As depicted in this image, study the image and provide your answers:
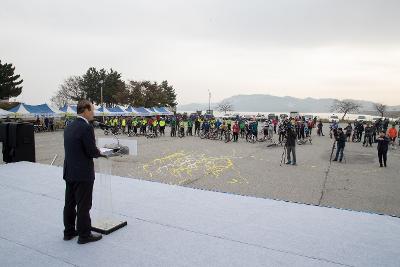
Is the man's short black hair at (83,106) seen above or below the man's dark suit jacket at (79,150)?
above

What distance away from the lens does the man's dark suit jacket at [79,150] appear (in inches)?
138

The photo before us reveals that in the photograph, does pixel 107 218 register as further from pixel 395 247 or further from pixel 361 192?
pixel 361 192

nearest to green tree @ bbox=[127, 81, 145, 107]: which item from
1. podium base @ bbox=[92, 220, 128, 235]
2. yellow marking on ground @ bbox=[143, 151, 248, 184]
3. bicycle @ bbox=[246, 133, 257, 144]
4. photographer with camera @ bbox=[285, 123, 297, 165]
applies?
bicycle @ bbox=[246, 133, 257, 144]

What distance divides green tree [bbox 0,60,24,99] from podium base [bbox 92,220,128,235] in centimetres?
5559

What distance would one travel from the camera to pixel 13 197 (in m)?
5.50

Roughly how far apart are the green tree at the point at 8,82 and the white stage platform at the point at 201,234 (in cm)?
5378

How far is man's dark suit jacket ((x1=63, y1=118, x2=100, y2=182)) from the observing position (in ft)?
11.5

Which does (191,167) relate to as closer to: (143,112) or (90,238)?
(90,238)

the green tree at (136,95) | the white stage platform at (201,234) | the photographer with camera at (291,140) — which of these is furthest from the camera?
the green tree at (136,95)

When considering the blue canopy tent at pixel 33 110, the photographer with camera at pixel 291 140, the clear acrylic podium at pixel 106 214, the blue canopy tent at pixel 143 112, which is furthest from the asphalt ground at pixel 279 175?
the blue canopy tent at pixel 143 112

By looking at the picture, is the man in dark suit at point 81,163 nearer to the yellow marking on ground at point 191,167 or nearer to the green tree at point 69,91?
the yellow marking on ground at point 191,167

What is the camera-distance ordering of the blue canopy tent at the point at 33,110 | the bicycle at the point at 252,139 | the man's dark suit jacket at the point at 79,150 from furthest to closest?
the blue canopy tent at the point at 33,110, the bicycle at the point at 252,139, the man's dark suit jacket at the point at 79,150

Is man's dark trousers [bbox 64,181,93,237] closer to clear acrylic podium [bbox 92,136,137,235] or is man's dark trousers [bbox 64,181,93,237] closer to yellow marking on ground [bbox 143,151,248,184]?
clear acrylic podium [bbox 92,136,137,235]

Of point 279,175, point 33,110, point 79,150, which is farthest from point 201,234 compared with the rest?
point 33,110
